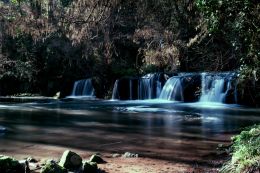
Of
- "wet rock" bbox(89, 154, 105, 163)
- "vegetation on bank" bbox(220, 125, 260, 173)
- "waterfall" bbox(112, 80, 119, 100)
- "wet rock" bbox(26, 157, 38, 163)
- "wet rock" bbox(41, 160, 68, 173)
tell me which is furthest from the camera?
"waterfall" bbox(112, 80, 119, 100)

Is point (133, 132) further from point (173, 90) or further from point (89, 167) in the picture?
point (173, 90)

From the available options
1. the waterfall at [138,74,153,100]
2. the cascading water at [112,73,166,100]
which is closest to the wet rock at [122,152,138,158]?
the cascading water at [112,73,166,100]

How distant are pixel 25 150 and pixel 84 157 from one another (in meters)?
1.86

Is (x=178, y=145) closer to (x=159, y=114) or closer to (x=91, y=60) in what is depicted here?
(x=159, y=114)

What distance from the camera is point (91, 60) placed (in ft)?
114

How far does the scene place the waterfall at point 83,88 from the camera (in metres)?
33.5

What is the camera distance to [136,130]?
47.3 feet

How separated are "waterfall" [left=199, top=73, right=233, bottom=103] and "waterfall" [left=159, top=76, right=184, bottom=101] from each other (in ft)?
4.87

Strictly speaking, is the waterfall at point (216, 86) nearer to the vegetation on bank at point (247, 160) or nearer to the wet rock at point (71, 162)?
the wet rock at point (71, 162)

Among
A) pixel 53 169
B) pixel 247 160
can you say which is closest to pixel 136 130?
pixel 53 169

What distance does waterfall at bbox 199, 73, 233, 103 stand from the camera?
2366cm

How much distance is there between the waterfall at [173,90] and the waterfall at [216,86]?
1.49 metres

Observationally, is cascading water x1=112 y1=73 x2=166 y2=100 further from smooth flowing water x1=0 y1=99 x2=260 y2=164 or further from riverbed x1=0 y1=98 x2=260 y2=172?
riverbed x1=0 y1=98 x2=260 y2=172

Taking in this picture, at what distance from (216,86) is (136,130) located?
11.1 meters
